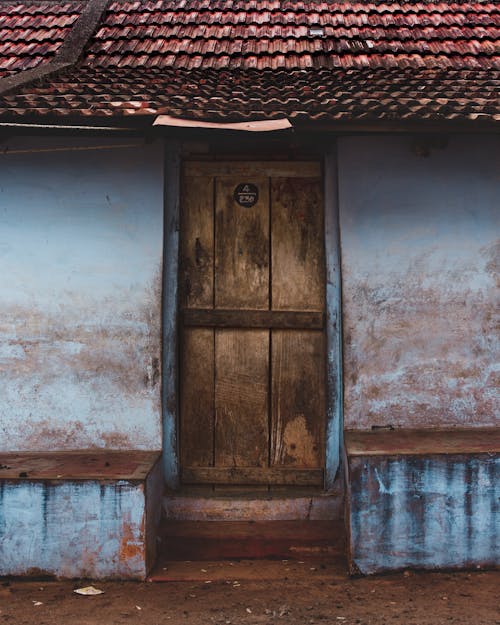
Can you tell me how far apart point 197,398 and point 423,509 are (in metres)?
1.85

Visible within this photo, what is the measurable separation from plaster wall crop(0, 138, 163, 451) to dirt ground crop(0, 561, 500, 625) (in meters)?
1.07

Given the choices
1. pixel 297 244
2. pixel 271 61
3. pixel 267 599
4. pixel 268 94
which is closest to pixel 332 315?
pixel 297 244

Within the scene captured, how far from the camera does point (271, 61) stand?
6020 mm

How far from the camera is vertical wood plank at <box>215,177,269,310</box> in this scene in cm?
546

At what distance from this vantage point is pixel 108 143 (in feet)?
17.1

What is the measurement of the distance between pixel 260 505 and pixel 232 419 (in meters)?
0.67

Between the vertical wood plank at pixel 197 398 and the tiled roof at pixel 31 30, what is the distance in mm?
2781

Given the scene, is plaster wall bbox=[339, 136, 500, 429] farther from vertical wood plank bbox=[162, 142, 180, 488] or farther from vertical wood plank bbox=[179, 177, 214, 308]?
vertical wood plank bbox=[162, 142, 180, 488]

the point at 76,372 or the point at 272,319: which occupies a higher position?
the point at 272,319

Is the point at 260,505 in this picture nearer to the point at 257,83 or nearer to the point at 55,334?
the point at 55,334

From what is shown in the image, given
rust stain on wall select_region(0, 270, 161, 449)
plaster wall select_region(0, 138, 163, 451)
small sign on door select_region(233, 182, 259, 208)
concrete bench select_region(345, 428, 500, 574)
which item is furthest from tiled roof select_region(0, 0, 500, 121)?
concrete bench select_region(345, 428, 500, 574)

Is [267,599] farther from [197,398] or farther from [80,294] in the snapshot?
[80,294]

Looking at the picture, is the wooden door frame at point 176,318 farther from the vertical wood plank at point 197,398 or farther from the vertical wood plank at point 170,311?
the vertical wood plank at point 197,398

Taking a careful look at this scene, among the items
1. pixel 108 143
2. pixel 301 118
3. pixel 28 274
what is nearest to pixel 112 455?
pixel 28 274
